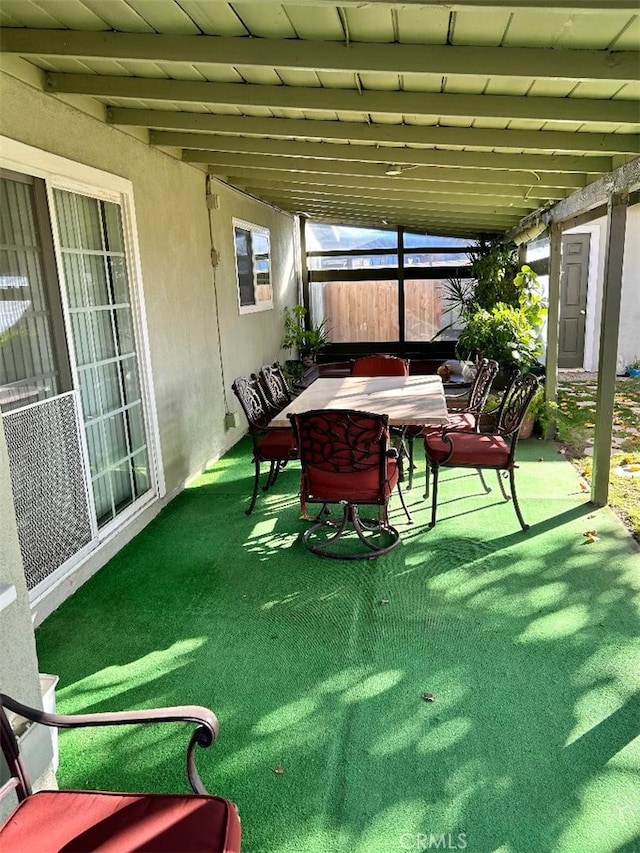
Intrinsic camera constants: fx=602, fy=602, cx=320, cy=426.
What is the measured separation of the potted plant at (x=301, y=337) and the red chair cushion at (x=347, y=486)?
4985 millimetres

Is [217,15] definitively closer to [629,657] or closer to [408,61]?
[408,61]

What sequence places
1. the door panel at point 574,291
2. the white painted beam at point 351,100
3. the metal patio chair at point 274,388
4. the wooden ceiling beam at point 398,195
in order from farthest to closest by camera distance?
the door panel at point 574,291, the wooden ceiling beam at point 398,195, the metal patio chair at point 274,388, the white painted beam at point 351,100

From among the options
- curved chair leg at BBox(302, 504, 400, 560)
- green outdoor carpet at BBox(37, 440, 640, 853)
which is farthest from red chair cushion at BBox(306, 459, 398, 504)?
green outdoor carpet at BBox(37, 440, 640, 853)

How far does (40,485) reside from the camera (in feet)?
9.55

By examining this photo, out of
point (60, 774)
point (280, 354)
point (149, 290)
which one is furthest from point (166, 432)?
point (280, 354)

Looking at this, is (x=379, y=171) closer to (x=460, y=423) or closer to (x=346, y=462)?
(x=460, y=423)

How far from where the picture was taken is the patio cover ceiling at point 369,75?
83.6 inches

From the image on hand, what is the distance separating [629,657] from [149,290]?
350 centimetres

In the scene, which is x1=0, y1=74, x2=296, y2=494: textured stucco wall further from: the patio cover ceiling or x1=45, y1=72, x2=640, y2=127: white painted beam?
x1=45, y1=72, x2=640, y2=127: white painted beam

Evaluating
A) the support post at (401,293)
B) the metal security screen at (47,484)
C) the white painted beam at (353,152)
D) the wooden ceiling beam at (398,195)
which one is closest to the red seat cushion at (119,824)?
the metal security screen at (47,484)

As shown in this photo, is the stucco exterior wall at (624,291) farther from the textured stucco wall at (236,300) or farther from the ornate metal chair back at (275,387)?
the ornate metal chair back at (275,387)

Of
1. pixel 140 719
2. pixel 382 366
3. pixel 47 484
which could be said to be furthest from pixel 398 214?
pixel 140 719

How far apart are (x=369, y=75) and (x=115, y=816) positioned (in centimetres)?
284

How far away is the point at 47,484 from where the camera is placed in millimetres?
2967
